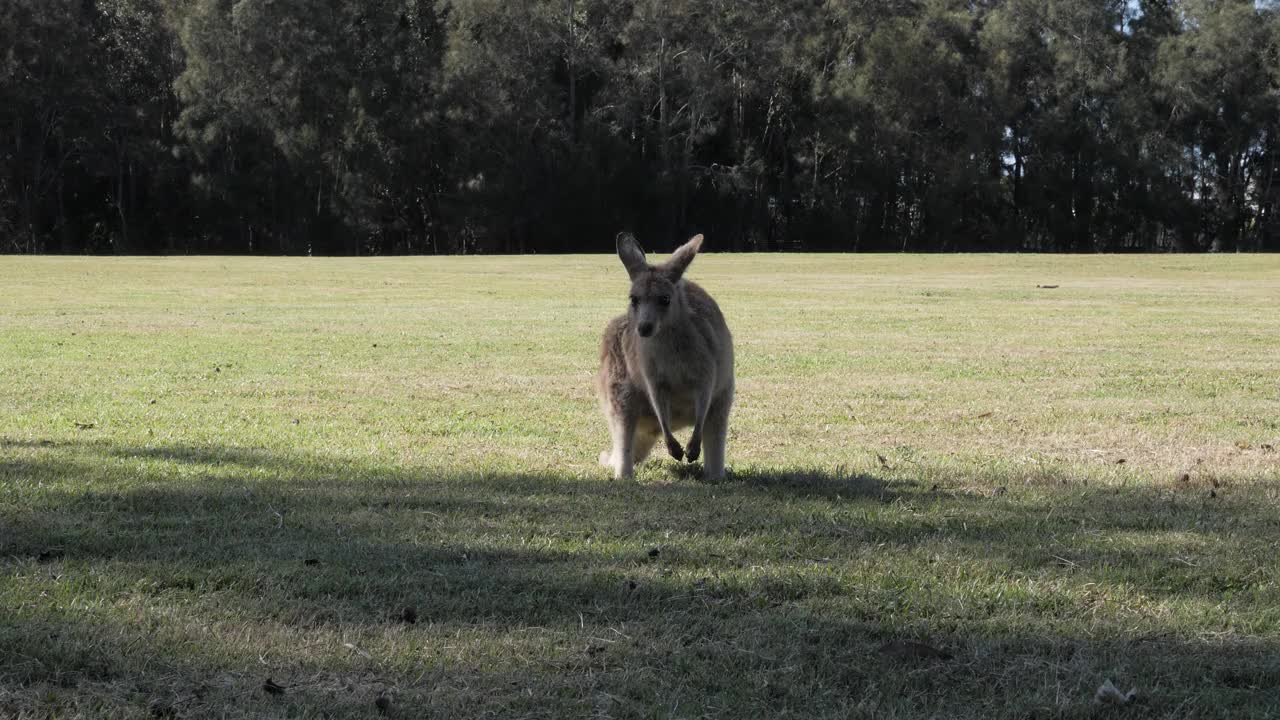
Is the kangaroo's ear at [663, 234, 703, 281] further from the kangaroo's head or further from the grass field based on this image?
the grass field

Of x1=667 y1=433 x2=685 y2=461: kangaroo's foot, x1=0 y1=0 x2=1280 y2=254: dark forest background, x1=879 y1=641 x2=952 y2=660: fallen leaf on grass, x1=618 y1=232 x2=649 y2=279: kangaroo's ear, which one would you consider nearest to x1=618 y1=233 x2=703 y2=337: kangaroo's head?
x1=618 y1=232 x2=649 y2=279: kangaroo's ear

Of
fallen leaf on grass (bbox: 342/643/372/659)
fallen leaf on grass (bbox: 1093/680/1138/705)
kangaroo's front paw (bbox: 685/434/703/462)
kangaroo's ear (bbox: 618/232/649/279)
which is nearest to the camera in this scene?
fallen leaf on grass (bbox: 1093/680/1138/705)

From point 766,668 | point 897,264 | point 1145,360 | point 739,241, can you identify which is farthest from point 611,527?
point 739,241

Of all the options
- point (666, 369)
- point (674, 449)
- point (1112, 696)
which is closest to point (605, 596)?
point (1112, 696)

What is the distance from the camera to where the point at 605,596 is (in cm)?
400

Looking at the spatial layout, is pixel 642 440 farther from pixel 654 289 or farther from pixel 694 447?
pixel 654 289

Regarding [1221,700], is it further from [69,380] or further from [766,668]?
[69,380]

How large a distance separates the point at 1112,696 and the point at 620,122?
4754 cm

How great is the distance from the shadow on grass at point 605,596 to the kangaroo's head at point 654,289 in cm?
85

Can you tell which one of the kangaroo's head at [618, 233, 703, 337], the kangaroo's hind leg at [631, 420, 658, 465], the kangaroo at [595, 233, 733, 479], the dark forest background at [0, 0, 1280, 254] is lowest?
the kangaroo's hind leg at [631, 420, 658, 465]

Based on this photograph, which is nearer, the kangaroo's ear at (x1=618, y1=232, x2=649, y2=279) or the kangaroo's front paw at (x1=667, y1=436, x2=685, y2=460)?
the kangaroo's front paw at (x1=667, y1=436, x2=685, y2=460)

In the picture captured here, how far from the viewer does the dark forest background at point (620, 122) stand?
47.5 meters

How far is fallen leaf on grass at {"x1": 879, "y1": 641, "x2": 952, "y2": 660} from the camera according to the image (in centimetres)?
351

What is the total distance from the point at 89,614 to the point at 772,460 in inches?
163
